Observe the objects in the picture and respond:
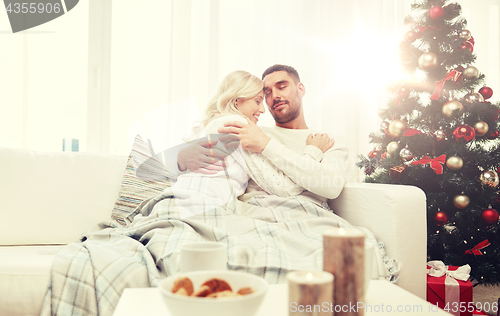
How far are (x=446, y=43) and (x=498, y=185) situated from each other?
31.4 inches

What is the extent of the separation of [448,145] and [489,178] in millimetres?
241

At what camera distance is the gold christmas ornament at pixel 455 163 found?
1.68m

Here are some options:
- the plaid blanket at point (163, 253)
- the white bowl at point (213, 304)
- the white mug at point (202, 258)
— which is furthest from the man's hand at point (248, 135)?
the white bowl at point (213, 304)

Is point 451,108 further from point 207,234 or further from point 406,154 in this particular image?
point 207,234

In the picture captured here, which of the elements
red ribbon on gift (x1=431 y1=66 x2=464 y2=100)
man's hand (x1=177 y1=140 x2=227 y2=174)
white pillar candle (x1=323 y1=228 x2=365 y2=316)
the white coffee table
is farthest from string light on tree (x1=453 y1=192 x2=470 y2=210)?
white pillar candle (x1=323 y1=228 x2=365 y2=316)

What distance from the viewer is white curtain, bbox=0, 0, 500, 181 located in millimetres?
2275

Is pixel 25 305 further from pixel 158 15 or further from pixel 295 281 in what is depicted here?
pixel 158 15

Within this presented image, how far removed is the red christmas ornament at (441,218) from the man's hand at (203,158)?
1111 millimetres

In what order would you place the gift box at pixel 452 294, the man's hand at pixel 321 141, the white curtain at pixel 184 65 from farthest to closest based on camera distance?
the white curtain at pixel 184 65 < the man's hand at pixel 321 141 < the gift box at pixel 452 294

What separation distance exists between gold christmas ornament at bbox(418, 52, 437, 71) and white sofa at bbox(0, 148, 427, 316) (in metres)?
0.90

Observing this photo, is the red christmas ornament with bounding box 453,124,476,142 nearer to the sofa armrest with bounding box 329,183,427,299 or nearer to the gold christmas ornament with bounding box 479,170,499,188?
the gold christmas ornament with bounding box 479,170,499,188

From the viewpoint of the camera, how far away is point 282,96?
5.90ft

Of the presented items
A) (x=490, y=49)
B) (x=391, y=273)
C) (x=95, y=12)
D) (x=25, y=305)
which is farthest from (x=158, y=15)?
(x=490, y=49)

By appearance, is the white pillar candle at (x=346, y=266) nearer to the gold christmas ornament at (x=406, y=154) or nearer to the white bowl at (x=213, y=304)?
the white bowl at (x=213, y=304)
